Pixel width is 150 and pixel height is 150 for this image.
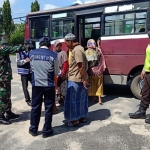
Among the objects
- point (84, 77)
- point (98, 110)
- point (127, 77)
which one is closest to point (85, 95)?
point (84, 77)

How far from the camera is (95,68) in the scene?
5.75 m

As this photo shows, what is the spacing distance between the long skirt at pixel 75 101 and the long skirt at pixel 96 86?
1417mm

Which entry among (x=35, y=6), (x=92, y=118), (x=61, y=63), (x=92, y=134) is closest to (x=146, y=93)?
(x=92, y=118)

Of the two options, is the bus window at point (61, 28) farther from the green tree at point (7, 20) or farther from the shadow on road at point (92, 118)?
the green tree at point (7, 20)

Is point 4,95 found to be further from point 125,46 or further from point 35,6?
point 35,6

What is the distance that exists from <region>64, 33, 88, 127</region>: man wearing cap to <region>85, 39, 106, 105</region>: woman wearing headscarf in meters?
1.42

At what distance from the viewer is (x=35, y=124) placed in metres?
3.86

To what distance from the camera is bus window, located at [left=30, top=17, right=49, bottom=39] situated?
729 centimetres

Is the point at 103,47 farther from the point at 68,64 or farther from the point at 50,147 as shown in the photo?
the point at 50,147

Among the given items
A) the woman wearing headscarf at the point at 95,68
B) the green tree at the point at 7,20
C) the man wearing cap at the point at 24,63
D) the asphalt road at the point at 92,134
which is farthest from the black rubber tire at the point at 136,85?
the green tree at the point at 7,20

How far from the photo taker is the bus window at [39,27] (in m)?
7.29

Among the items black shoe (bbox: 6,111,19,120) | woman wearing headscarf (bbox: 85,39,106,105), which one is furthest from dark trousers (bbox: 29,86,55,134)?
woman wearing headscarf (bbox: 85,39,106,105)

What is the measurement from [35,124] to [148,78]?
233cm

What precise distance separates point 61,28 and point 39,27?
3.10ft
